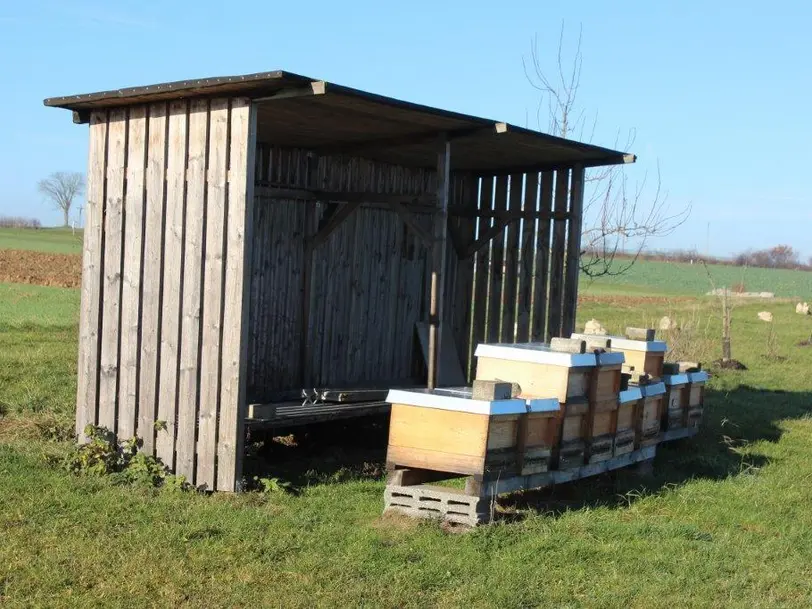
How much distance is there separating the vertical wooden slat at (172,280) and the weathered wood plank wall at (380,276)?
207 centimetres

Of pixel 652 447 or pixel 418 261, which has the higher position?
pixel 418 261

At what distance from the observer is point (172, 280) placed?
27.1ft

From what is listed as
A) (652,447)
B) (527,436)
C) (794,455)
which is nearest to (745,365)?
(794,455)

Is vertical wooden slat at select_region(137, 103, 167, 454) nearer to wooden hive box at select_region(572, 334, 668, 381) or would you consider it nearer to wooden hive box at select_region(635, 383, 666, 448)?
wooden hive box at select_region(572, 334, 668, 381)

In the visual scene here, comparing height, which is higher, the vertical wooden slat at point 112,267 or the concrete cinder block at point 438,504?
the vertical wooden slat at point 112,267

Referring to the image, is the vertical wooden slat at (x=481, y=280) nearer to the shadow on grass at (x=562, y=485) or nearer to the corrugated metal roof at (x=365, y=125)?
the corrugated metal roof at (x=365, y=125)

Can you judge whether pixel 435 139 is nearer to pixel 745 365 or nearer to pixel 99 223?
pixel 99 223

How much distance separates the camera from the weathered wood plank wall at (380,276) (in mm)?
10883

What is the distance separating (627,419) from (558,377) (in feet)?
4.89

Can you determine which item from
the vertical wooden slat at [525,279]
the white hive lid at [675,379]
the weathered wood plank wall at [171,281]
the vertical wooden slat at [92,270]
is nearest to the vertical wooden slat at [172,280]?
the weathered wood plank wall at [171,281]

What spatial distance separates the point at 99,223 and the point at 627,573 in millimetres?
5713

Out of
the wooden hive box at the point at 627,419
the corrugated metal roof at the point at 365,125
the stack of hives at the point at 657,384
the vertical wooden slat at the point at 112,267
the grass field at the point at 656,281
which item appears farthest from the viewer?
the grass field at the point at 656,281

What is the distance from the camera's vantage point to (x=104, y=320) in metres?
8.84

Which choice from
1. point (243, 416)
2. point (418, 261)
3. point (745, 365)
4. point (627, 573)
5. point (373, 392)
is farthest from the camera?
point (745, 365)
